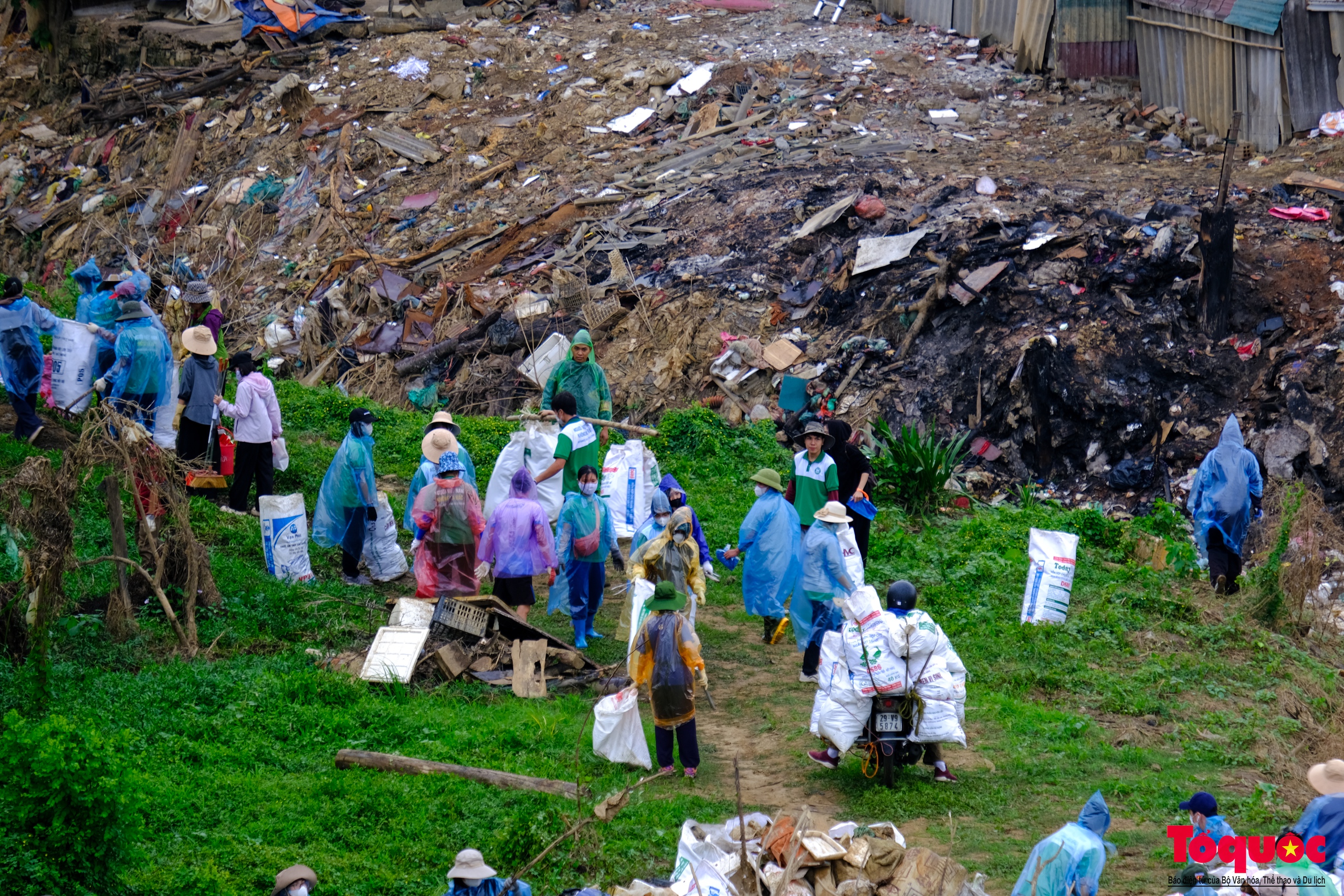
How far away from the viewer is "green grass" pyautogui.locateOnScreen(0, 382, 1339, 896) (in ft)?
20.5

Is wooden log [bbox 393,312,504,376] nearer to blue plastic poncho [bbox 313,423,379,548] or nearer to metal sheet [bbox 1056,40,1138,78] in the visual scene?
blue plastic poncho [bbox 313,423,379,548]

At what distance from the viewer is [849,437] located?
9.84 metres

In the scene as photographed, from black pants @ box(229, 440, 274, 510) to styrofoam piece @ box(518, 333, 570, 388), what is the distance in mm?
4883

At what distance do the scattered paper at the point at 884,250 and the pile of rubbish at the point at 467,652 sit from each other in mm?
8179

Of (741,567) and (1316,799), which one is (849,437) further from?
(1316,799)

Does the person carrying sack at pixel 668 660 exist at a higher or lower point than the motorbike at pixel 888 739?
higher

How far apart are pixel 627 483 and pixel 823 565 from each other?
2951mm

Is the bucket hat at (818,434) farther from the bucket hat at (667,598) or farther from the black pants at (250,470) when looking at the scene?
the black pants at (250,470)

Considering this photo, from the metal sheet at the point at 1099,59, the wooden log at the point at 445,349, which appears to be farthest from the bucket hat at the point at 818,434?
the metal sheet at the point at 1099,59

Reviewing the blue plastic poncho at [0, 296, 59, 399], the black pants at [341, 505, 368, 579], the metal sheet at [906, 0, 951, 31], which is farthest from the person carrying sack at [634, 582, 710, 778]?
the metal sheet at [906, 0, 951, 31]

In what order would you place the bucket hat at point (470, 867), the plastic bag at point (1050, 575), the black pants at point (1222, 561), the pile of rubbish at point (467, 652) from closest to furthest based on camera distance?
1. the bucket hat at point (470, 867)
2. the pile of rubbish at point (467, 652)
3. the plastic bag at point (1050, 575)
4. the black pants at point (1222, 561)

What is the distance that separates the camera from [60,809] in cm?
538

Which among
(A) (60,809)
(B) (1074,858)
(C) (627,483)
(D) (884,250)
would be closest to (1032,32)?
(D) (884,250)

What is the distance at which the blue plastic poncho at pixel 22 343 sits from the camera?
→ 35.2ft
